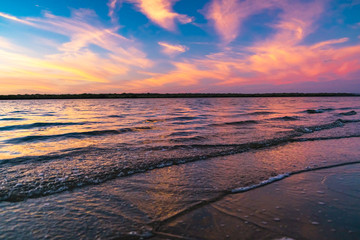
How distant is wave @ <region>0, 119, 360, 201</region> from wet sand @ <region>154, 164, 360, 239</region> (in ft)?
2.07

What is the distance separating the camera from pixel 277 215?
10.9ft

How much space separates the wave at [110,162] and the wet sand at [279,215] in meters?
0.63

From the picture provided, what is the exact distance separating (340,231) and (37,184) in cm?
571

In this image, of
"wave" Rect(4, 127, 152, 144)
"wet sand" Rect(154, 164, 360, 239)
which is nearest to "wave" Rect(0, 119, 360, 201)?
"wet sand" Rect(154, 164, 360, 239)

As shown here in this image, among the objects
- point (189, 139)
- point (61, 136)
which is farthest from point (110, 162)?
point (61, 136)

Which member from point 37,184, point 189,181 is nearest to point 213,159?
point 189,181

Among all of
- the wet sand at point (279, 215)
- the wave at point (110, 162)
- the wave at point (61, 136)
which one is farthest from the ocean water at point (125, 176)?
the wet sand at point (279, 215)

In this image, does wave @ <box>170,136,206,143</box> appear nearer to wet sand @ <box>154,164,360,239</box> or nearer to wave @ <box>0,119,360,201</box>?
wave @ <box>0,119,360,201</box>

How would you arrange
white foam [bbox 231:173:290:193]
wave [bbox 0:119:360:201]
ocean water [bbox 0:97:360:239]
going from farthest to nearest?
wave [bbox 0:119:360:201]
white foam [bbox 231:173:290:193]
ocean water [bbox 0:97:360:239]

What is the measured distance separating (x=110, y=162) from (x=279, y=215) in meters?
4.73

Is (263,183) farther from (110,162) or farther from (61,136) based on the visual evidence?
(61,136)

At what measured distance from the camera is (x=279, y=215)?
331 centimetres

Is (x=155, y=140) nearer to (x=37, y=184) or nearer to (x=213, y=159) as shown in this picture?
(x=213, y=159)

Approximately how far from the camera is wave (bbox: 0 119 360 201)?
14.6 ft
